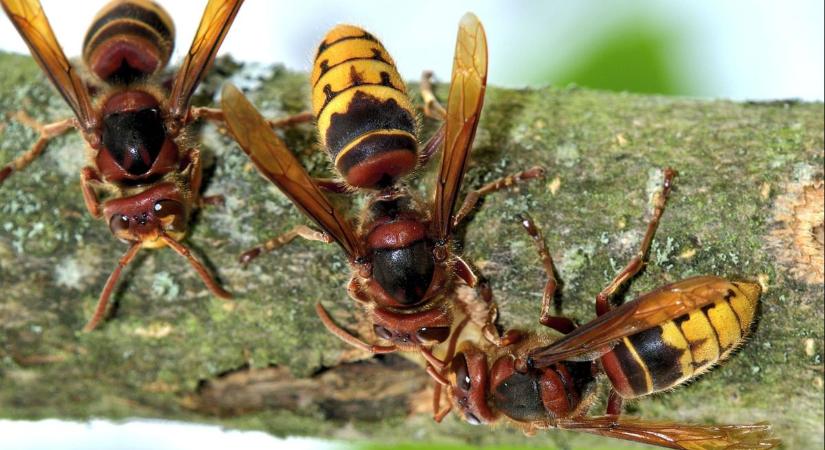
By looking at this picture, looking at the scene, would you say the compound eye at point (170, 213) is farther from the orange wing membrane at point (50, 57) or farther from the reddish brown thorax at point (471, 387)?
the reddish brown thorax at point (471, 387)

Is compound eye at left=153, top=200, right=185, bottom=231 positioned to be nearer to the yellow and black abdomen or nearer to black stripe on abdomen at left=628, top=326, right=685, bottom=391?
the yellow and black abdomen

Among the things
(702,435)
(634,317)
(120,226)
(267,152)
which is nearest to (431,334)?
(634,317)

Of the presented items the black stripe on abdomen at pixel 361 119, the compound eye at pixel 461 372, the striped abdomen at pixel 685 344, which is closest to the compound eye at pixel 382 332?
the compound eye at pixel 461 372

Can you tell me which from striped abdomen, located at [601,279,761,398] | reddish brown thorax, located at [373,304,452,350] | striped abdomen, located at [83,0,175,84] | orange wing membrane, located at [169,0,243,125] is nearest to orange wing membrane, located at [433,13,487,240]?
reddish brown thorax, located at [373,304,452,350]

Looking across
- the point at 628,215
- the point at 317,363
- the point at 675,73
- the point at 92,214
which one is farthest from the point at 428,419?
the point at 675,73

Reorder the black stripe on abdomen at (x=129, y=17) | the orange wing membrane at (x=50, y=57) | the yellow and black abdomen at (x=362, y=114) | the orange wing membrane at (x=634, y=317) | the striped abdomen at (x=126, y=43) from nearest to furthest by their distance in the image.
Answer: the orange wing membrane at (x=634, y=317) < the yellow and black abdomen at (x=362, y=114) < the orange wing membrane at (x=50, y=57) < the striped abdomen at (x=126, y=43) < the black stripe on abdomen at (x=129, y=17)

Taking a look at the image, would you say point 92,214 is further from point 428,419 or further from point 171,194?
point 428,419
